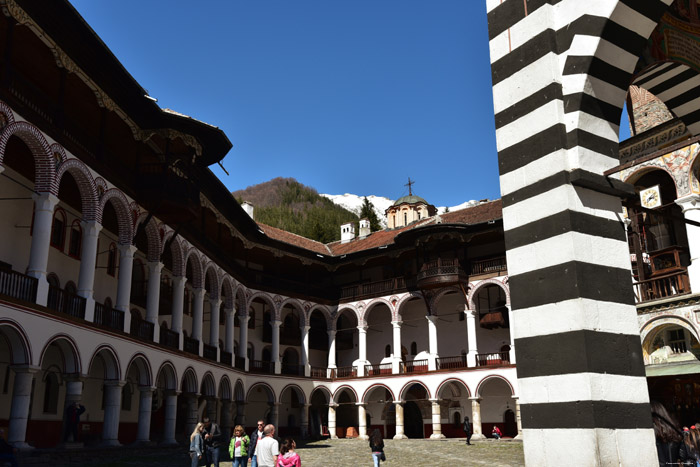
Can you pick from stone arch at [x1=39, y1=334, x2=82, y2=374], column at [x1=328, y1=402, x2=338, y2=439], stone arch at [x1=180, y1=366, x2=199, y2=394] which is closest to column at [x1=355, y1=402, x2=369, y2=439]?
column at [x1=328, y1=402, x2=338, y2=439]

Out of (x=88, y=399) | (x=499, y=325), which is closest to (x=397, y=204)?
(x=499, y=325)

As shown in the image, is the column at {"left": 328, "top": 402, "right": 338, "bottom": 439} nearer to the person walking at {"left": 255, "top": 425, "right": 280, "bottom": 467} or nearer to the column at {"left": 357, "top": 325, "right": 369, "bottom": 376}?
the column at {"left": 357, "top": 325, "right": 369, "bottom": 376}

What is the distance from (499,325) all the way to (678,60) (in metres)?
26.1

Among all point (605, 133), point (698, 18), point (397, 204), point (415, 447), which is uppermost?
point (397, 204)

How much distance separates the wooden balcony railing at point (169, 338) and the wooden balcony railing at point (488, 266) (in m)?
14.5

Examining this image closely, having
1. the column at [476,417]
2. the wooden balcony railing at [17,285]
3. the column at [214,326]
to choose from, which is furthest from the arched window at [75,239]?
the column at [476,417]

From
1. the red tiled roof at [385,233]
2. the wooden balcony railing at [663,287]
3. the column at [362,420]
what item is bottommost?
the column at [362,420]

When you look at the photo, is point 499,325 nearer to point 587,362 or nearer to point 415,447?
point 415,447

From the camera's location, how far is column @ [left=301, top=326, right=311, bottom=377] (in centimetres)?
3303

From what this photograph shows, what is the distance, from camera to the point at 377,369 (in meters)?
32.9

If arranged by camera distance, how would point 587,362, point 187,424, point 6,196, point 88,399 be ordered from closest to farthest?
point 587,362
point 6,196
point 88,399
point 187,424

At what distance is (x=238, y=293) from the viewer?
30.0 m

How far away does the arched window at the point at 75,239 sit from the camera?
19.1m

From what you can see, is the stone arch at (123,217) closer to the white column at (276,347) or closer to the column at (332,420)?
the white column at (276,347)
